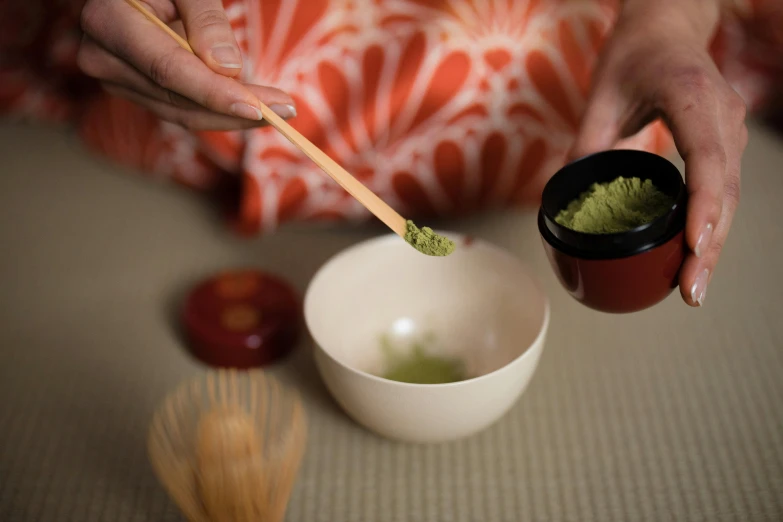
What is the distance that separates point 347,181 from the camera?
53cm

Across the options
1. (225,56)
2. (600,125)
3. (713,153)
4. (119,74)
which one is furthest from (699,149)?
(119,74)

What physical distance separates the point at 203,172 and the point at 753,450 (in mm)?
654

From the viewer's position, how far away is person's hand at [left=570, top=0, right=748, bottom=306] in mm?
499

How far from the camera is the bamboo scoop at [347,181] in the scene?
20.8 inches

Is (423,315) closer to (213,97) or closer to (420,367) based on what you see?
(420,367)

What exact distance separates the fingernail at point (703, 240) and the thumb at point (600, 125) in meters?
0.17

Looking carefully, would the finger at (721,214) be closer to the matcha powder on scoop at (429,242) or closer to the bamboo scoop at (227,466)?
the matcha powder on scoop at (429,242)

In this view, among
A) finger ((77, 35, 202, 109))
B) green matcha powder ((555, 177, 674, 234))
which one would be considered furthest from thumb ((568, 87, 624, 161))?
finger ((77, 35, 202, 109))

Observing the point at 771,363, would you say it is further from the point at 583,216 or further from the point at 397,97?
the point at 397,97

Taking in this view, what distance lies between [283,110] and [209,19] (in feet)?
0.30

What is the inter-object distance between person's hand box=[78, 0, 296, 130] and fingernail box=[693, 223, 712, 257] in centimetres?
32

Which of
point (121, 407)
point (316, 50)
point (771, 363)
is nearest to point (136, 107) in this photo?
point (316, 50)

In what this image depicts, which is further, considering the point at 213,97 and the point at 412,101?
the point at 412,101

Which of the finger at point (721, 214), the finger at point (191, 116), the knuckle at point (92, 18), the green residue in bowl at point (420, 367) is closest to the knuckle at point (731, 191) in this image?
the finger at point (721, 214)
